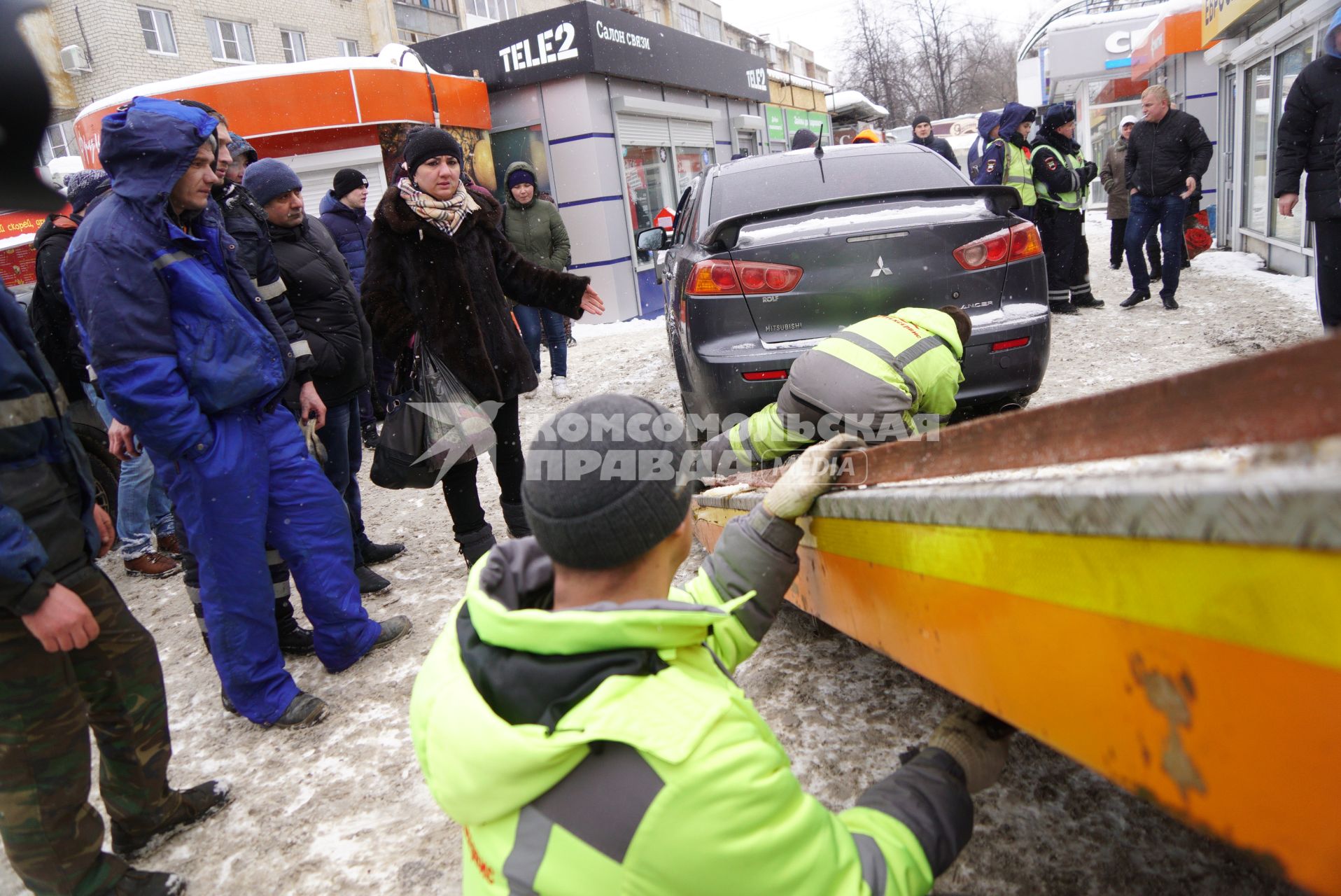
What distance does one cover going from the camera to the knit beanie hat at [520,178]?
7.92 m

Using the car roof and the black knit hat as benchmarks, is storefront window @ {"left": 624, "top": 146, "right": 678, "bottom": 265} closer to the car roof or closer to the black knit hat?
the car roof

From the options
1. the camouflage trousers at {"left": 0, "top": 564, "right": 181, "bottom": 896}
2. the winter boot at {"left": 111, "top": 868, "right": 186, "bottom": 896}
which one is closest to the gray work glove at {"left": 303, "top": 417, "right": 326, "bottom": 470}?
the camouflage trousers at {"left": 0, "top": 564, "right": 181, "bottom": 896}

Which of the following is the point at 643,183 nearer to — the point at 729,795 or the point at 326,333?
the point at 326,333

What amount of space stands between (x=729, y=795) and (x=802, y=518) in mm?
916

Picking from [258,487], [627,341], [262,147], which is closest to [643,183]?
[627,341]

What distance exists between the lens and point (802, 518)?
1891 millimetres

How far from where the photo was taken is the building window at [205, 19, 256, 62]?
23984 millimetres

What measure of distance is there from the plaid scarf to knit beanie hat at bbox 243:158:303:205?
23.2 inches

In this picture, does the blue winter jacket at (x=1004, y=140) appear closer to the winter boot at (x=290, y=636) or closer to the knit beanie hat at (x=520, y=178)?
the knit beanie hat at (x=520, y=178)

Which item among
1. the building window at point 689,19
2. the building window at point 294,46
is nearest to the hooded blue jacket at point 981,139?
the building window at point 294,46

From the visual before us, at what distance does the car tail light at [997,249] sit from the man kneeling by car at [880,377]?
21.1 inches

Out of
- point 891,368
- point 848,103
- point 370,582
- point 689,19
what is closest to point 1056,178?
point 891,368

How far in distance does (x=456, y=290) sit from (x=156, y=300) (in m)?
1.17

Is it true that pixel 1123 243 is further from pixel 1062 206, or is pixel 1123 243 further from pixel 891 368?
pixel 891 368
